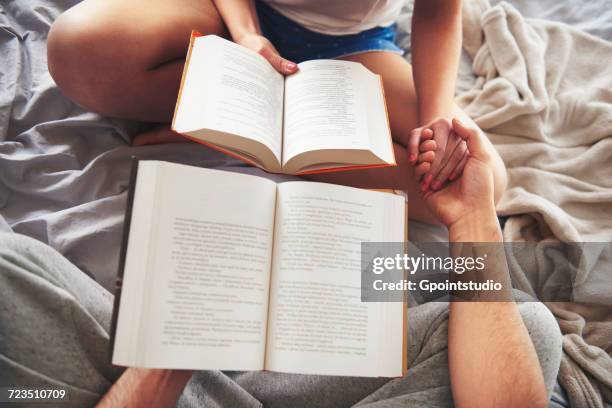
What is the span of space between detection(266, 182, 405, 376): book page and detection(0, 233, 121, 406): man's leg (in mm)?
232

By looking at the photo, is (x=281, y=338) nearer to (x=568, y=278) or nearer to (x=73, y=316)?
(x=73, y=316)

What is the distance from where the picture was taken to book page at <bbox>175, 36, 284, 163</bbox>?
0.57 metres

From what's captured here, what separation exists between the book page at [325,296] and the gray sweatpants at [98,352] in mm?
98

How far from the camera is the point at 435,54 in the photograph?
83 centimetres

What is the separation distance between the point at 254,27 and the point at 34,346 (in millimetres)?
602

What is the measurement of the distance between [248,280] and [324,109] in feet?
0.89

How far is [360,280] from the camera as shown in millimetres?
555

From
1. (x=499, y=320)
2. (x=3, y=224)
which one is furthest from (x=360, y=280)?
(x=3, y=224)

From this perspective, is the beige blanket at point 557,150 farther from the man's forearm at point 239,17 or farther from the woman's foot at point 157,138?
the woman's foot at point 157,138

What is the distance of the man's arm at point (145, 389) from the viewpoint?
0.53 metres

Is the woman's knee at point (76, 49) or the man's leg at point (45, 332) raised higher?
the woman's knee at point (76, 49)

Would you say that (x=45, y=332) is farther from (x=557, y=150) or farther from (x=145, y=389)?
(x=557, y=150)

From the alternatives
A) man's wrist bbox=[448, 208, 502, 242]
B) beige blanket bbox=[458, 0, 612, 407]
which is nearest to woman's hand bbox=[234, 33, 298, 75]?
man's wrist bbox=[448, 208, 502, 242]

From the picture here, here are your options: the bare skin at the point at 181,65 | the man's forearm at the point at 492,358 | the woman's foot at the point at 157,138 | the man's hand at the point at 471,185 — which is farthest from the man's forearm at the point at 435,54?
the woman's foot at the point at 157,138
